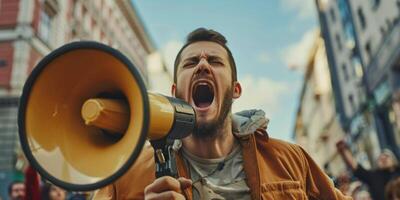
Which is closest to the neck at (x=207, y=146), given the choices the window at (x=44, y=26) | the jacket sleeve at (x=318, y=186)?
the jacket sleeve at (x=318, y=186)

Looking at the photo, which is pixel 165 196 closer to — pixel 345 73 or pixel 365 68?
pixel 365 68

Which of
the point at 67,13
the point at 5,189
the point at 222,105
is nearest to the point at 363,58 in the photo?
the point at 67,13

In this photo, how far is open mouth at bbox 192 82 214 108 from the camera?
1.86m

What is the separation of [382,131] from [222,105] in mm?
17166

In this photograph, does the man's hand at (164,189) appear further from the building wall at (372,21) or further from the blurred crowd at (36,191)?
the building wall at (372,21)

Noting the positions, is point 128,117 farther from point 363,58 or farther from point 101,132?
point 363,58

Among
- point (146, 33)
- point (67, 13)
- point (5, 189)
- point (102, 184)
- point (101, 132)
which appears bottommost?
Result: point (5, 189)

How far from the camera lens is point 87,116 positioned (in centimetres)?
125

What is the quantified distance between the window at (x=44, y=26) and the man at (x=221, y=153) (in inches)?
637

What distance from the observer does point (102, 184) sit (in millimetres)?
1124

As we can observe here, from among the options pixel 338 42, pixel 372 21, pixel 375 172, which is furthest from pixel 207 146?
pixel 338 42

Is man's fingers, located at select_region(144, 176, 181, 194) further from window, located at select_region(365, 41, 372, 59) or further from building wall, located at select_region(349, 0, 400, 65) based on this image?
window, located at select_region(365, 41, 372, 59)

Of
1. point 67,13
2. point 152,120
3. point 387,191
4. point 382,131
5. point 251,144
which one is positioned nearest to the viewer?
point 152,120

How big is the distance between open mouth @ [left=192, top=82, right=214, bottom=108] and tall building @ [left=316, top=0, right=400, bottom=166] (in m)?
13.6
